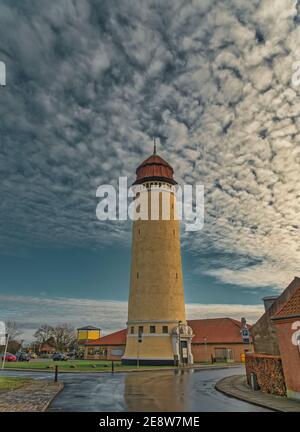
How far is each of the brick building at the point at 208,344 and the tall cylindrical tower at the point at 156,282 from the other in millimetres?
9559

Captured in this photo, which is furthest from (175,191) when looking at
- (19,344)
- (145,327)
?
(19,344)

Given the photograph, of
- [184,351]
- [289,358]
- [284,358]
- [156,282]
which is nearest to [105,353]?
[184,351]

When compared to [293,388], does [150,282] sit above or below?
above

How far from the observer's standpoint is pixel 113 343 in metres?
59.8

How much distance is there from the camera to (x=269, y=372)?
16.7m

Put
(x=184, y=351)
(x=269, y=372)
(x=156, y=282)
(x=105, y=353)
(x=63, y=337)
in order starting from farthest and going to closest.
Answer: (x=63, y=337) < (x=105, y=353) < (x=184, y=351) < (x=156, y=282) < (x=269, y=372)

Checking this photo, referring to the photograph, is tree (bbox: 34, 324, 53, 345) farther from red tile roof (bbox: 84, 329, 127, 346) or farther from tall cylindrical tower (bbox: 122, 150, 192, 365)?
tall cylindrical tower (bbox: 122, 150, 192, 365)

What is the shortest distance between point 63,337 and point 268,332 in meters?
94.9

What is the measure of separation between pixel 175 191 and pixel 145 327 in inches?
754

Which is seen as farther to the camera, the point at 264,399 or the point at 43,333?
the point at 43,333

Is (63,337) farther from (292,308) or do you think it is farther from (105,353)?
(292,308)

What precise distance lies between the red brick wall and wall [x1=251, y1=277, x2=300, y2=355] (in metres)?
1.59
